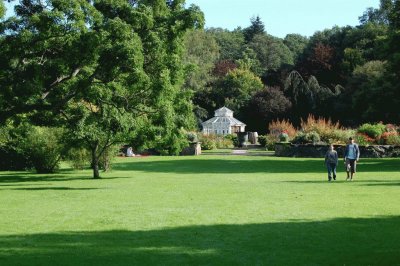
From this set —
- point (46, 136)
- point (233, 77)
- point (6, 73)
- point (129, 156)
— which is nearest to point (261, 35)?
point (233, 77)

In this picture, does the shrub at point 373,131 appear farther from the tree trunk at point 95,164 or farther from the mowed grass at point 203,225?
the tree trunk at point 95,164

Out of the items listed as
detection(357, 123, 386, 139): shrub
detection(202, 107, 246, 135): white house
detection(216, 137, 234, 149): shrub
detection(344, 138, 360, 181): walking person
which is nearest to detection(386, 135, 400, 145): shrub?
detection(357, 123, 386, 139): shrub

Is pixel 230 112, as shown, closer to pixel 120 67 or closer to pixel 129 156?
pixel 129 156

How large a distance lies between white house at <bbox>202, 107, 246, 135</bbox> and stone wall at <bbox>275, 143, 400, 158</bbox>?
3078cm

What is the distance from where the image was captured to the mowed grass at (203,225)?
8906 millimetres

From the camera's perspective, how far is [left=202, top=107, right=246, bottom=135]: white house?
77.0m

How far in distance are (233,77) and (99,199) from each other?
69.7 meters

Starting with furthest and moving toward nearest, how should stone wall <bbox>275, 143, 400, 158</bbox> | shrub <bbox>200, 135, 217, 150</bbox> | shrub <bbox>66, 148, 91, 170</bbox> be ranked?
shrub <bbox>200, 135, 217, 150</bbox>, stone wall <bbox>275, 143, 400, 158</bbox>, shrub <bbox>66, 148, 91, 170</bbox>

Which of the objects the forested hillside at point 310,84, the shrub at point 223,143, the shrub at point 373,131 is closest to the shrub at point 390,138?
the shrub at point 373,131

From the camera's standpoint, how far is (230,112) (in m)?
78.2

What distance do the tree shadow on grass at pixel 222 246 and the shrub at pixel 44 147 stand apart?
20271mm

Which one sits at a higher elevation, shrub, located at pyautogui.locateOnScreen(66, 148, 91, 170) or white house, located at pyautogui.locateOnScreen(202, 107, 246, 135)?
white house, located at pyautogui.locateOnScreen(202, 107, 246, 135)

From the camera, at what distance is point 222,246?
9.66 metres

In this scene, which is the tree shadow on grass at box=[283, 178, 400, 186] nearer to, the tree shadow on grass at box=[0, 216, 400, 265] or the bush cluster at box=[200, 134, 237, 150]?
the tree shadow on grass at box=[0, 216, 400, 265]
